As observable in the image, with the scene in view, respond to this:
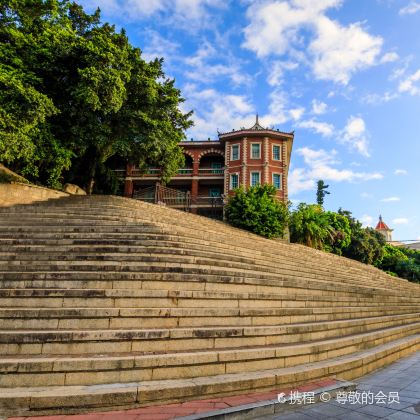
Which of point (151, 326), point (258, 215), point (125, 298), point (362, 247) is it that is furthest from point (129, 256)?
point (362, 247)

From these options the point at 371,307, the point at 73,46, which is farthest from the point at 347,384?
the point at 73,46

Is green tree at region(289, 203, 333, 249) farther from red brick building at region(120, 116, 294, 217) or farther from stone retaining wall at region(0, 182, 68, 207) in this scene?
stone retaining wall at region(0, 182, 68, 207)

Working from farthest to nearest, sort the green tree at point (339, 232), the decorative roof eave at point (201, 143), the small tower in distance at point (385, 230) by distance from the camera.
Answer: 1. the small tower in distance at point (385, 230)
2. the decorative roof eave at point (201, 143)
3. the green tree at point (339, 232)

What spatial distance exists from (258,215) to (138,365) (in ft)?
46.2

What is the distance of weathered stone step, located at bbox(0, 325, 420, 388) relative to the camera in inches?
138

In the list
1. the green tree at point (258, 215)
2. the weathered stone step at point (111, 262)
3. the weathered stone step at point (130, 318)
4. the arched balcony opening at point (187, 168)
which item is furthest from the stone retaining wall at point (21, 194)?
the arched balcony opening at point (187, 168)

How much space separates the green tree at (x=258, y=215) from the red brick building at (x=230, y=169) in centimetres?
960

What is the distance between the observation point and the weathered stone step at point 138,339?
13.0 ft

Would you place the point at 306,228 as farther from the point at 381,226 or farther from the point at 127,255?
the point at 381,226

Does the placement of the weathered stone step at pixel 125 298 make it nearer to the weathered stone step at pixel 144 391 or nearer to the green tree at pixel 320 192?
the weathered stone step at pixel 144 391

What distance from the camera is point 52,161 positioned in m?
14.7

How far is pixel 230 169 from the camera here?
29.6m

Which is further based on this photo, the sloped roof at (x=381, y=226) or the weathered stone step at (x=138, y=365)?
the sloped roof at (x=381, y=226)

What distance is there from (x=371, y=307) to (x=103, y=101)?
14093 mm
